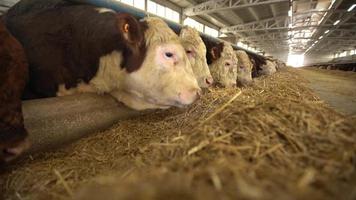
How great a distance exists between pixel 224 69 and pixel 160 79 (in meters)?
2.88

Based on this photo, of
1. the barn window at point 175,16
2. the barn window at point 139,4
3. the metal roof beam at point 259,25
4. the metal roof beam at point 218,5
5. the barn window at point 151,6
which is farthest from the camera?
the metal roof beam at point 259,25

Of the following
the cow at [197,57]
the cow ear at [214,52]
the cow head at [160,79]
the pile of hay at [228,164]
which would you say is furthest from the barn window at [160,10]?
the pile of hay at [228,164]

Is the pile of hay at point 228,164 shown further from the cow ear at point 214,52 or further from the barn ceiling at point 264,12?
the barn ceiling at point 264,12

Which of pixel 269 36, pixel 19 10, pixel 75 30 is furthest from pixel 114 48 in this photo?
pixel 269 36

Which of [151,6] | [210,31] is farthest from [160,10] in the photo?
[210,31]

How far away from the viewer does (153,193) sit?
2.55ft

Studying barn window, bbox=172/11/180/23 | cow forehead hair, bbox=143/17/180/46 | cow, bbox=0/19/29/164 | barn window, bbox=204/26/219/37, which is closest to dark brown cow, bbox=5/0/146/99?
cow forehead hair, bbox=143/17/180/46

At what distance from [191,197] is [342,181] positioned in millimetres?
524

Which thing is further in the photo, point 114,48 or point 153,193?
point 114,48

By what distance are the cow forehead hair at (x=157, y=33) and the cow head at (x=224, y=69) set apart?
2.31 metres

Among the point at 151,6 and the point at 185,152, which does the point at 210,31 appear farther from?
the point at 185,152

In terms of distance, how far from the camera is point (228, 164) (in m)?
1.04

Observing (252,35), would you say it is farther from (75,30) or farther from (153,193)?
(153,193)

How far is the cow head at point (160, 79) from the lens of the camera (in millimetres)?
3134
